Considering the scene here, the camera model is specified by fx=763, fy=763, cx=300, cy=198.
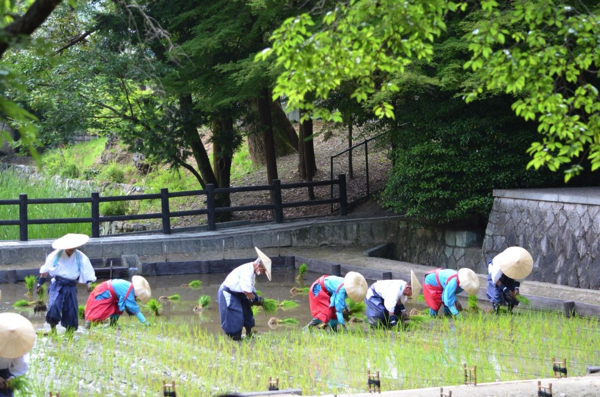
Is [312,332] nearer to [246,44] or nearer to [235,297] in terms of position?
[235,297]

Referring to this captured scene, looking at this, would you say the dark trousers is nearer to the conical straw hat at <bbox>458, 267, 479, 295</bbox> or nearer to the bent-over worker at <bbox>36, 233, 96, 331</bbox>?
the bent-over worker at <bbox>36, 233, 96, 331</bbox>

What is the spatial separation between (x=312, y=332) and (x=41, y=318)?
15.3 ft

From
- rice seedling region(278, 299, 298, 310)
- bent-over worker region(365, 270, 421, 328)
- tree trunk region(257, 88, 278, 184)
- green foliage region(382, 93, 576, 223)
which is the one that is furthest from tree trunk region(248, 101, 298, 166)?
bent-over worker region(365, 270, 421, 328)

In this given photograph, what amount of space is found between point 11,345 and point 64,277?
12.4 feet

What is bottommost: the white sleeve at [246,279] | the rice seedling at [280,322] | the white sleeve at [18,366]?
the rice seedling at [280,322]

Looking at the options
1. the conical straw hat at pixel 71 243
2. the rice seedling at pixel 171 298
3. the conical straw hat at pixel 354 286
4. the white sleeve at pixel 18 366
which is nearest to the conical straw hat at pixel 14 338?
the white sleeve at pixel 18 366

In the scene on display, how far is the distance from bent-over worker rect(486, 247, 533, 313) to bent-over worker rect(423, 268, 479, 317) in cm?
40

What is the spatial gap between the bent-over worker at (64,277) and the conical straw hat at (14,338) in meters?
3.53

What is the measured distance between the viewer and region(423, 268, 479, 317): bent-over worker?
37.6ft

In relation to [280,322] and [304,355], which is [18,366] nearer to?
[304,355]

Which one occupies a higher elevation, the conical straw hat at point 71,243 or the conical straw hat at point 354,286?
the conical straw hat at point 71,243

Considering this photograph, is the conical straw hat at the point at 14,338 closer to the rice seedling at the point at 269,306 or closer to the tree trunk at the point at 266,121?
the rice seedling at the point at 269,306

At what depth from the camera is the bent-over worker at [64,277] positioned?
1037 cm

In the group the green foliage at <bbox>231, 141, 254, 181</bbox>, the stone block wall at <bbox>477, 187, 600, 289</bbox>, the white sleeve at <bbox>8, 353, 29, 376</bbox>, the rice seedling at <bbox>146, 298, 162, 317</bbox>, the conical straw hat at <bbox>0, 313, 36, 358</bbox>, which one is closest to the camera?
the conical straw hat at <bbox>0, 313, 36, 358</bbox>
